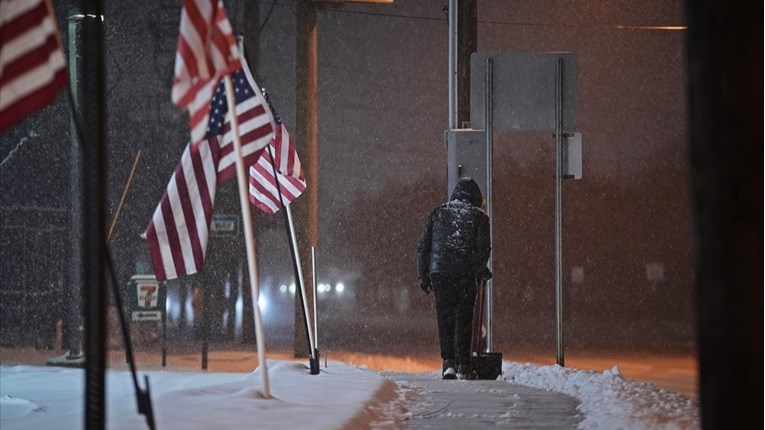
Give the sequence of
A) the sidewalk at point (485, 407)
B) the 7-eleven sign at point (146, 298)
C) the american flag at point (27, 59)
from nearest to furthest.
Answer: the american flag at point (27, 59)
the sidewalk at point (485, 407)
the 7-eleven sign at point (146, 298)

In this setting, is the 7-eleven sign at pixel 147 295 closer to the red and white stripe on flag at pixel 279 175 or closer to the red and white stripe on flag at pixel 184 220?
the red and white stripe on flag at pixel 279 175

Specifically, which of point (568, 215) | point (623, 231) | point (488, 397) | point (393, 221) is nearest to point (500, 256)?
point (568, 215)

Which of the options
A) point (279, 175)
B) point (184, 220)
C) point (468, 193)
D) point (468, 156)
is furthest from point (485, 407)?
point (468, 156)

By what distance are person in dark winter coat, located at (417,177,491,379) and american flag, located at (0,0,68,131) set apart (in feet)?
22.5

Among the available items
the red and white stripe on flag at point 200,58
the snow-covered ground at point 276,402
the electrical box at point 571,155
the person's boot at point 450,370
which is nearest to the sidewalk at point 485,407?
the snow-covered ground at point 276,402

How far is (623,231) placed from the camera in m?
110

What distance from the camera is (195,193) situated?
340 inches

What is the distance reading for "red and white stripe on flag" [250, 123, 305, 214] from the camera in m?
12.6

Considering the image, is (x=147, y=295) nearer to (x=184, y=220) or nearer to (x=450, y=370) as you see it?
(x=450, y=370)

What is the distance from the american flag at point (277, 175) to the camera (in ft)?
41.3

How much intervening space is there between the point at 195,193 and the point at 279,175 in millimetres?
4674

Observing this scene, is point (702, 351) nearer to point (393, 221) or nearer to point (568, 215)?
point (568, 215)

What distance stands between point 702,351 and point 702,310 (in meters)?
0.19

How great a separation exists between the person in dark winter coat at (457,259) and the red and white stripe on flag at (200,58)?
213 inches
